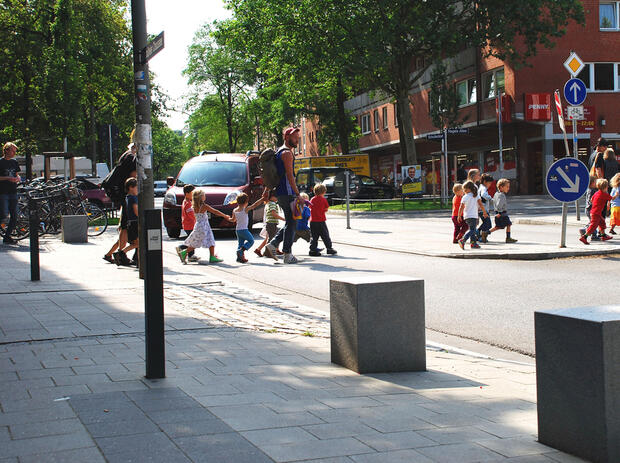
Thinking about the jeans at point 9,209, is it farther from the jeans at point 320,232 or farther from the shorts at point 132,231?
the jeans at point 320,232

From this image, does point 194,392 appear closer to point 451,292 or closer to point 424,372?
point 424,372

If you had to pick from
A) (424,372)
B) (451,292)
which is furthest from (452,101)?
(424,372)

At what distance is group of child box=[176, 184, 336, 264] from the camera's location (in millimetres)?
13445

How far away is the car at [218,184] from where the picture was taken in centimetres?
1859

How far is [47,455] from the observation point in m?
3.44

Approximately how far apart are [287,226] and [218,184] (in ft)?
22.7

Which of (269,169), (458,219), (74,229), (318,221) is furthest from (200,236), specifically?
(74,229)

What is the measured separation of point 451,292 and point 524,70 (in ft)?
103

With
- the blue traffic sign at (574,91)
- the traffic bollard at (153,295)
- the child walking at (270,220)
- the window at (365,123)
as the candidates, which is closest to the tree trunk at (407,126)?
the blue traffic sign at (574,91)

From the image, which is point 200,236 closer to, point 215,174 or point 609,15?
point 215,174

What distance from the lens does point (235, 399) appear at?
177 inches

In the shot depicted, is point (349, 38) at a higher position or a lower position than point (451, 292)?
higher

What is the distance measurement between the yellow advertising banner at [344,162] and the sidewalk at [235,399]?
37.6 metres

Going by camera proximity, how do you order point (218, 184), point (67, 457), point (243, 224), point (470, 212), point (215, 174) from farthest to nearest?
point (215, 174) → point (218, 184) → point (470, 212) → point (243, 224) → point (67, 457)
